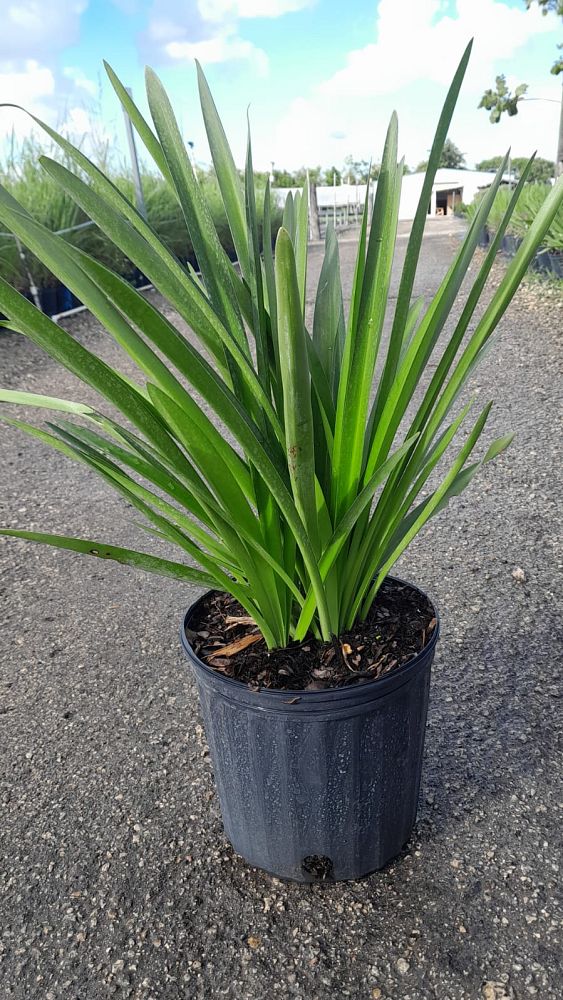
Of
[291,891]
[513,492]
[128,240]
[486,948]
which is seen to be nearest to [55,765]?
[291,891]

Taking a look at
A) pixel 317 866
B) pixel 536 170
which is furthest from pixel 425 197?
pixel 536 170

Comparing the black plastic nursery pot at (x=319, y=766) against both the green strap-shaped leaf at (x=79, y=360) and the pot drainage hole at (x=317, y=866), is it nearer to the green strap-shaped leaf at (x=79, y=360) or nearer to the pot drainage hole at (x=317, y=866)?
the pot drainage hole at (x=317, y=866)

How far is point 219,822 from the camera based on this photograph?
1160 mm

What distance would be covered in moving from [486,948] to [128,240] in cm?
94

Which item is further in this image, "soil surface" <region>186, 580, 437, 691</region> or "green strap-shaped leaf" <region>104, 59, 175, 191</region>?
"soil surface" <region>186, 580, 437, 691</region>

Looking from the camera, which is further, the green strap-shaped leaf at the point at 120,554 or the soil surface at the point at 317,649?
the soil surface at the point at 317,649

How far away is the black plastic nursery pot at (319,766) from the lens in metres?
0.86

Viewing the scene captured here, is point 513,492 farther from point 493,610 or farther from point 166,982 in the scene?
point 166,982

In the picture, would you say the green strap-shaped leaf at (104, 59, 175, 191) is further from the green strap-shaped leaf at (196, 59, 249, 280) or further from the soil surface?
the soil surface

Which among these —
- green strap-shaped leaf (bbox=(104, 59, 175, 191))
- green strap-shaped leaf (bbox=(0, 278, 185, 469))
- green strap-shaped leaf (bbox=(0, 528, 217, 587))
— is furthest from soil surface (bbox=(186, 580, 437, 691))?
green strap-shaped leaf (bbox=(104, 59, 175, 191))

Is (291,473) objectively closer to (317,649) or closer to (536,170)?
(317,649)

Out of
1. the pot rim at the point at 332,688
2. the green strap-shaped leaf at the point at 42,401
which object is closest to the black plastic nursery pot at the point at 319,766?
the pot rim at the point at 332,688

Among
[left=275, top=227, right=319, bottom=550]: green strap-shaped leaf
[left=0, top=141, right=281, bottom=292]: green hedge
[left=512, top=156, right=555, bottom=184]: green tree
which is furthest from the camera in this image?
[left=512, top=156, right=555, bottom=184]: green tree

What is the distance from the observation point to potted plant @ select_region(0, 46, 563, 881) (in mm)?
717
